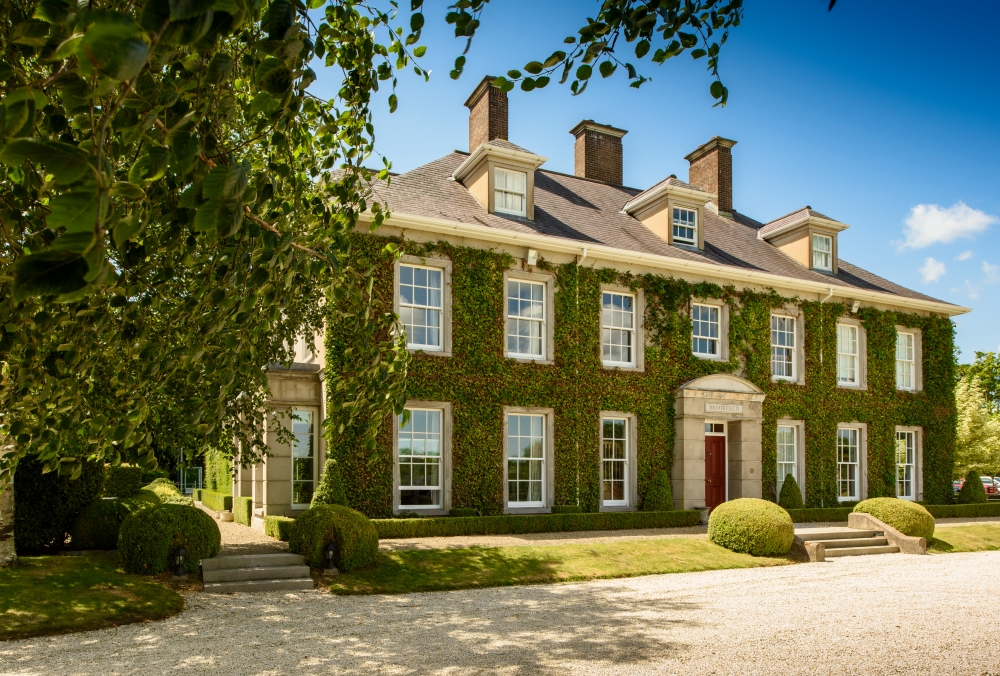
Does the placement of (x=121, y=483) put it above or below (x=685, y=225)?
below

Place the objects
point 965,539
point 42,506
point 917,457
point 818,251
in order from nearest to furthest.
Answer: point 42,506, point 965,539, point 917,457, point 818,251

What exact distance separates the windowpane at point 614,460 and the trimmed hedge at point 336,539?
28.2ft

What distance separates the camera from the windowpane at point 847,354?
24.0 m

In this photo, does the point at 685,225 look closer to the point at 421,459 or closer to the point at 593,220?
the point at 593,220

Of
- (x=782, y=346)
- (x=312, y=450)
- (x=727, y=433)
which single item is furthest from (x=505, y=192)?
(x=782, y=346)

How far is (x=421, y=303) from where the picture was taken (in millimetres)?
18141

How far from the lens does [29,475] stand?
12.9 metres

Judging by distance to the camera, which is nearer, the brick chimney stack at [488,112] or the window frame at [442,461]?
the window frame at [442,461]

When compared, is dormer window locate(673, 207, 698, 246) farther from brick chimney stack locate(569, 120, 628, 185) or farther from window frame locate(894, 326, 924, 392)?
window frame locate(894, 326, 924, 392)

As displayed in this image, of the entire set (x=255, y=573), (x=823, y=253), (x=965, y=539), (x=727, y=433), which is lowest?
(x=965, y=539)

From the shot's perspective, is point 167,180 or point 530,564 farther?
point 530,564

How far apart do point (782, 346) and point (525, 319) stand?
8476 millimetres

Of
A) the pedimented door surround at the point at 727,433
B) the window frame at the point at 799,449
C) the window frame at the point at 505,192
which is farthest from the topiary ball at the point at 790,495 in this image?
the window frame at the point at 505,192

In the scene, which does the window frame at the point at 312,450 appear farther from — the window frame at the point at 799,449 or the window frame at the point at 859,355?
the window frame at the point at 859,355
